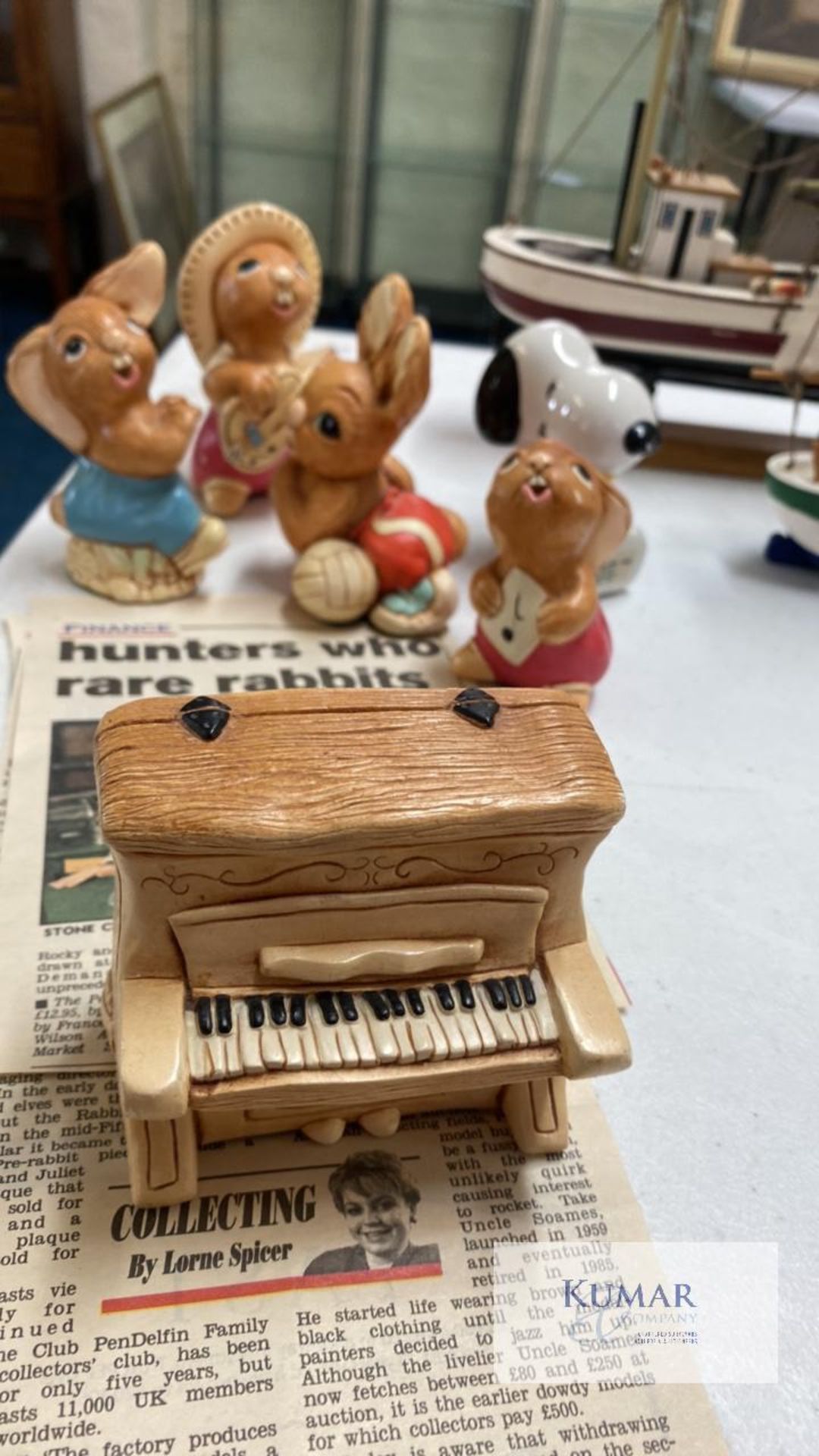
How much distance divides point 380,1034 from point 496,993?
0.25 feet

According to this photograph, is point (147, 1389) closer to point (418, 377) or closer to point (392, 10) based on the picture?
point (418, 377)

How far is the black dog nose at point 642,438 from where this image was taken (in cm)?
131

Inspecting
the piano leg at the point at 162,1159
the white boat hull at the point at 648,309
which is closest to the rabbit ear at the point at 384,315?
the white boat hull at the point at 648,309

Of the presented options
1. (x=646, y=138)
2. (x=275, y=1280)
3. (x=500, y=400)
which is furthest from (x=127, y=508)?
(x=646, y=138)

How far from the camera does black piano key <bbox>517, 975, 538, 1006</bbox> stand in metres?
0.67

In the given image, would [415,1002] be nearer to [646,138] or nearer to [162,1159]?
[162,1159]

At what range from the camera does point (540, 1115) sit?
729 mm

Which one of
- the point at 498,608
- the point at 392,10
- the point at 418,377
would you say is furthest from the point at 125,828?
the point at 392,10

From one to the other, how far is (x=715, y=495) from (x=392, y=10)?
1754 millimetres

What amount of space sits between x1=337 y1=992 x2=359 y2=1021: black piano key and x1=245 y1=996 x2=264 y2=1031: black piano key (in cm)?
5

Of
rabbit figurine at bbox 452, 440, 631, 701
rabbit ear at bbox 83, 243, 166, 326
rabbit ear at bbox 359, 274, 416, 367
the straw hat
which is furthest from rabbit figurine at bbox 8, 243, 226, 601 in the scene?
rabbit figurine at bbox 452, 440, 631, 701

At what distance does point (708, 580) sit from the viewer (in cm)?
153

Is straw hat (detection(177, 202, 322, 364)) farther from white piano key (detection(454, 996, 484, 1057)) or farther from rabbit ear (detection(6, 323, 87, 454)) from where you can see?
white piano key (detection(454, 996, 484, 1057))

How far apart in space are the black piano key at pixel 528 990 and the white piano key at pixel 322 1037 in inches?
4.7
